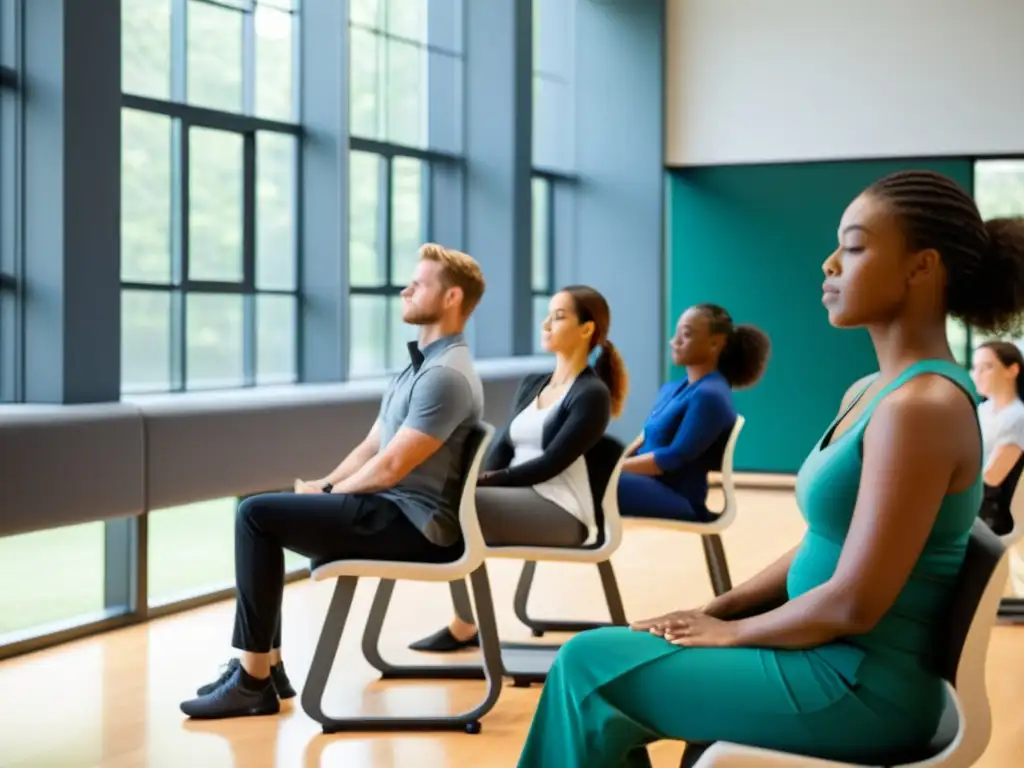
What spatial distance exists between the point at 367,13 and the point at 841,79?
3712 millimetres

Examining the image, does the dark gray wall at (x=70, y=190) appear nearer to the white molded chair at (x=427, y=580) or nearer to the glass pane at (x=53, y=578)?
the glass pane at (x=53, y=578)

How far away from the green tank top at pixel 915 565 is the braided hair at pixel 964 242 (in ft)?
0.33

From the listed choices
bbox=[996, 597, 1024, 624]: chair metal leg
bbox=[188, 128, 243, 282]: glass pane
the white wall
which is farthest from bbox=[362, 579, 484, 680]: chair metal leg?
the white wall

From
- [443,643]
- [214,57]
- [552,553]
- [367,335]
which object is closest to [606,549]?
[552,553]

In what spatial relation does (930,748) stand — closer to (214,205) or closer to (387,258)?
(214,205)

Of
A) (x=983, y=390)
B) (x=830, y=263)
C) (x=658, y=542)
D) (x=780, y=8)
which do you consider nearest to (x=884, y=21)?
(x=780, y=8)

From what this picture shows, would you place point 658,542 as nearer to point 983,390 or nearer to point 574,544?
point 983,390

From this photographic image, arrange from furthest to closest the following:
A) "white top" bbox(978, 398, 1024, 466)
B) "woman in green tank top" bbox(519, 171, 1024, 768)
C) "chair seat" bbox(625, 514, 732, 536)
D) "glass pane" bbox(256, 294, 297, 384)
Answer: "glass pane" bbox(256, 294, 297, 384) → "white top" bbox(978, 398, 1024, 466) → "chair seat" bbox(625, 514, 732, 536) → "woman in green tank top" bbox(519, 171, 1024, 768)

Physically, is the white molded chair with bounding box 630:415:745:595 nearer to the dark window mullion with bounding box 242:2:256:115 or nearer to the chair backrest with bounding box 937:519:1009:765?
the dark window mullion with bounding box 242:2:256:115

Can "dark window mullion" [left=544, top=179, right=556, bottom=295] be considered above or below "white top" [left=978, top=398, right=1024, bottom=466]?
above

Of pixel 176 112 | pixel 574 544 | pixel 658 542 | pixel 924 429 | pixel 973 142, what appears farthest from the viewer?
pixel 973 142

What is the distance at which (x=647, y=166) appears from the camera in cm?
1071

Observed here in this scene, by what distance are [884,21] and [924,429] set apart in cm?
897

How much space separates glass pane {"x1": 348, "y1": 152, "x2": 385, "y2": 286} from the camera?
809 cm
